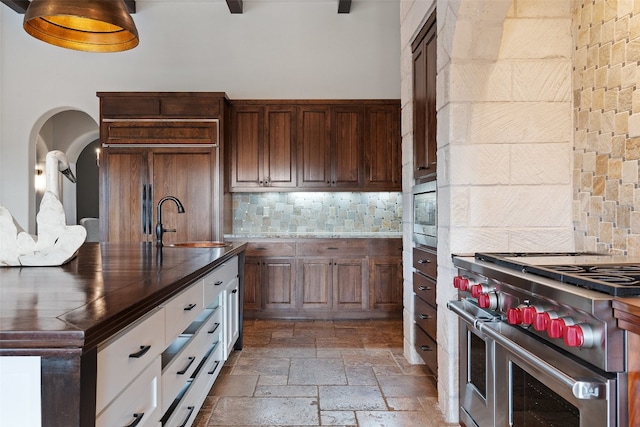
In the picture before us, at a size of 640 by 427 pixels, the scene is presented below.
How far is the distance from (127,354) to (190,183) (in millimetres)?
3789

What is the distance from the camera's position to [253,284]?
5.11 metres

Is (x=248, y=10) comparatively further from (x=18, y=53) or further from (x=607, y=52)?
(x=607, y=52)

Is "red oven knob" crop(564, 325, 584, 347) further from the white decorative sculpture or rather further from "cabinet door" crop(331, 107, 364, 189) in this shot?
"cabinet door" crop(331, 107, 364, 189)

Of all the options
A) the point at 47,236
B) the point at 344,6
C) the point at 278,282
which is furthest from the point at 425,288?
the point at 344,6

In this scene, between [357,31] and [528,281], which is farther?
[357,31]

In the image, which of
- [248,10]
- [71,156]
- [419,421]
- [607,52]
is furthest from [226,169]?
[71,156]

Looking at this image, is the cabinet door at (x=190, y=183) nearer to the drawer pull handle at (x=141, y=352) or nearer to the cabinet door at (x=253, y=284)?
the cabinet door at (x=253, y=284)

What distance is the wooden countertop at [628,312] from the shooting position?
1.16 metres

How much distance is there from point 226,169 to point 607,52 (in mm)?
3855

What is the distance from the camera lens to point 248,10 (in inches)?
222

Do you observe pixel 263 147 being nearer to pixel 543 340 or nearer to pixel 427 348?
pixel 427 348

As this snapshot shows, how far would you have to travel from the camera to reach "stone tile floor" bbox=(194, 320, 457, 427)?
104 inches

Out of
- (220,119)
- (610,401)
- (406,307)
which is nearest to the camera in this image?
(610,401)

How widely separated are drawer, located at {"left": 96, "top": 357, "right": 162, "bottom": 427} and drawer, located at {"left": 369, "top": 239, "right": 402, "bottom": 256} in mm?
3585
